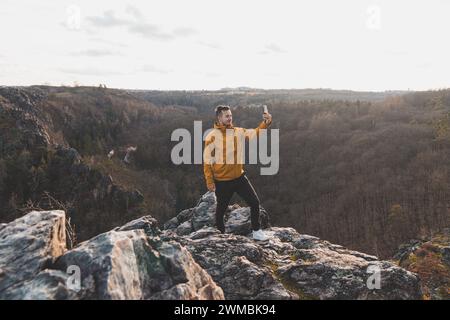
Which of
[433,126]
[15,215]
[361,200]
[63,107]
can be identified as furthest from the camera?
[63,107]

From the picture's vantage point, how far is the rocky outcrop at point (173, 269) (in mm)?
3736

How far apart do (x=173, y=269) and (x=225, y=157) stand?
2.64m

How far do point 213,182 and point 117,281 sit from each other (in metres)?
3.39

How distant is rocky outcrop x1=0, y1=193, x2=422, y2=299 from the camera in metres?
3.74

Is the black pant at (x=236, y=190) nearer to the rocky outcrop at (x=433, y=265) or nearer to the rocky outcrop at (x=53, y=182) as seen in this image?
the rocky outcrop at (x=433, y=265)

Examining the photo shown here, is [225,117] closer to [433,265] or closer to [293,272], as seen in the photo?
[293,272]

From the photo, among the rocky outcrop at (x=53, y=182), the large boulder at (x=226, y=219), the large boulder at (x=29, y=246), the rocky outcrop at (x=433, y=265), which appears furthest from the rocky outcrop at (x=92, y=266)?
the rocky outcrop at (x=53, y=182)

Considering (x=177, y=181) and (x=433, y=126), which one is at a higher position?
(x=433, y=126)

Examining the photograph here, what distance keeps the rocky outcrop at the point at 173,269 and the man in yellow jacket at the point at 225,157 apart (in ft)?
2.88

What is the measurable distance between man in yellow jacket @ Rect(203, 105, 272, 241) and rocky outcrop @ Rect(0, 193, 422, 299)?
877mm

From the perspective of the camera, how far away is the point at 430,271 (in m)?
7.85

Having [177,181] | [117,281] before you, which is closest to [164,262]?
[117,281]
